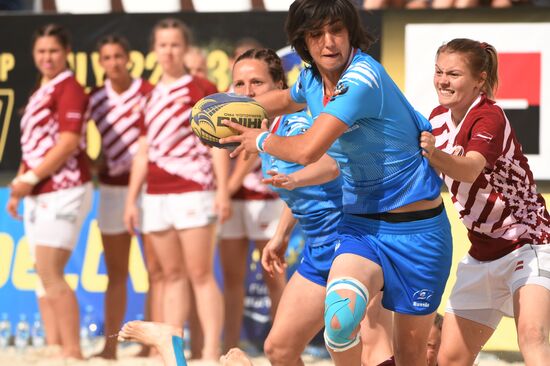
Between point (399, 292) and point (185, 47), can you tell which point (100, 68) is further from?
point (399, 292)

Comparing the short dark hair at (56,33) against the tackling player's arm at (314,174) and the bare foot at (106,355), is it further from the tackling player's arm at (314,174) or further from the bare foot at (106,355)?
the tackling player's arm at (314,174)

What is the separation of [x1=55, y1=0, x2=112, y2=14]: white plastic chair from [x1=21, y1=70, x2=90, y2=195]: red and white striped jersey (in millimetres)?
624

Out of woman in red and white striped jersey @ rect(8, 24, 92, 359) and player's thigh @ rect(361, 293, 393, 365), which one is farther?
woman in red and white striped jersey @ rect(8, 24, 92, 359)

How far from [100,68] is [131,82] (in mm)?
252

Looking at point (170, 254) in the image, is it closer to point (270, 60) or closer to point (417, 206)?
point (270, 60)

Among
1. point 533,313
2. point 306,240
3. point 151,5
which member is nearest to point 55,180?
point 151,5

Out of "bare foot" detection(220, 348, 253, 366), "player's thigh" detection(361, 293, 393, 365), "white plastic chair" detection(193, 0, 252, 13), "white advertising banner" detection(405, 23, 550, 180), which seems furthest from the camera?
"white plastic chair" detection(193, 0, 252, 13)

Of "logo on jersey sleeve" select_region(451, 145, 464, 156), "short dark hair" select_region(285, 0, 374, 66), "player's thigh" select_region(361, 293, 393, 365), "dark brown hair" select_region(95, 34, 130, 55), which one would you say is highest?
"dark brown hair" select_region(95, 34, 130, 55)

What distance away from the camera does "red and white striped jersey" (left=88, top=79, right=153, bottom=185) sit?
7055 millimetres

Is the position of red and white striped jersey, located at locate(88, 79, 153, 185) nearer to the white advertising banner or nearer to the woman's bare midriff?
the white advertising banner

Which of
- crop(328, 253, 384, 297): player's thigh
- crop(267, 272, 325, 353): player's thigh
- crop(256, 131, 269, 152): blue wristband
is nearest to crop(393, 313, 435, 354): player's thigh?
crop(328, 253, 384, 297): player's thigh

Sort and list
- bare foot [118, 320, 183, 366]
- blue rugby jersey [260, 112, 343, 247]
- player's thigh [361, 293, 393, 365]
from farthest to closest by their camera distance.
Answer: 1. player's thigh [361, 293, 393, 365]
2. blue rugby jersey [260, 112, 343, 247]
3. bare foot [118, 320, 183, 366]

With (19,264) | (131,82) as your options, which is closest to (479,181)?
(131,82)

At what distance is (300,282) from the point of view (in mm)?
4371
